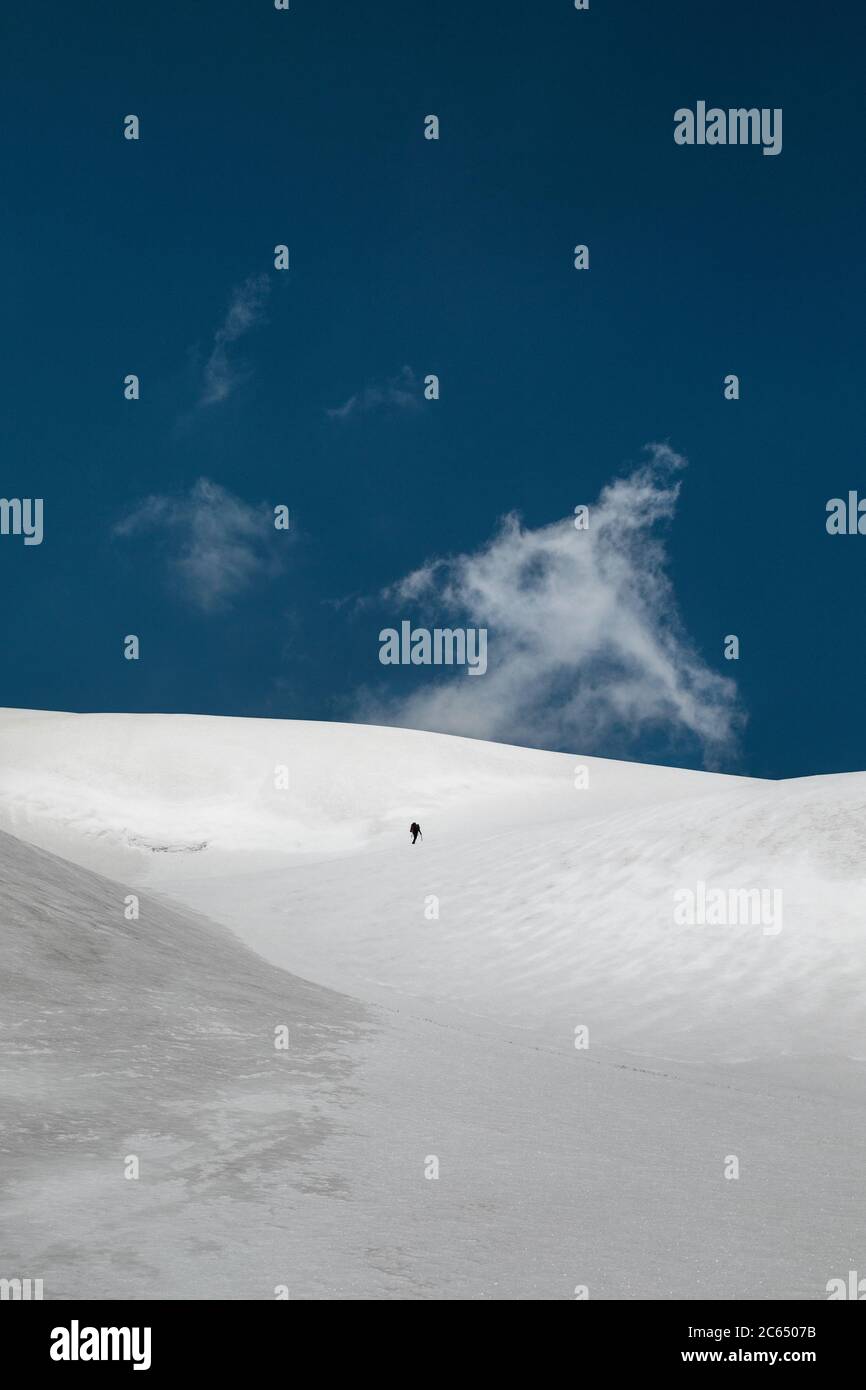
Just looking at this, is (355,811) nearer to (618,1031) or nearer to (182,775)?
(182,775)

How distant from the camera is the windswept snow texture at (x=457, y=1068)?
4.28 metres

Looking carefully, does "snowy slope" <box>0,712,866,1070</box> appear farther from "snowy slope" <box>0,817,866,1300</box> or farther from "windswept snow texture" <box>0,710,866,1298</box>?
"snowy slope" <box>0,817,866,1300</box>

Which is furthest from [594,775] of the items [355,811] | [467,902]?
[467,902]

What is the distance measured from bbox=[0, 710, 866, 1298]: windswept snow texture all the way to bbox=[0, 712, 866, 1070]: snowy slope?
0.26ft

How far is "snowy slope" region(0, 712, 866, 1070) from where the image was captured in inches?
481

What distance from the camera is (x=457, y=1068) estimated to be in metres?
8.63

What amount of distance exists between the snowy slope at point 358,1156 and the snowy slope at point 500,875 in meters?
2.59
